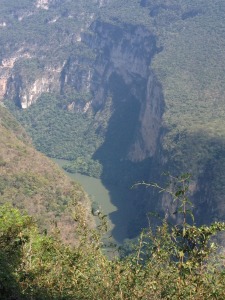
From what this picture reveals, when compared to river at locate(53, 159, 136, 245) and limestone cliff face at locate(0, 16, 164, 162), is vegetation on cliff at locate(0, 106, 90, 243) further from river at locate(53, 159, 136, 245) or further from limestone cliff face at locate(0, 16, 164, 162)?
limestone cliff face at locate(0, 16, 164, 162)

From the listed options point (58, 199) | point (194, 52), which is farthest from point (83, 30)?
point (58, 199)

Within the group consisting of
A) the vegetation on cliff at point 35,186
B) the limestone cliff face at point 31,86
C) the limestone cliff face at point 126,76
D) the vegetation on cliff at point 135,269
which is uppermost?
the vegetation on cliff at point 135,269

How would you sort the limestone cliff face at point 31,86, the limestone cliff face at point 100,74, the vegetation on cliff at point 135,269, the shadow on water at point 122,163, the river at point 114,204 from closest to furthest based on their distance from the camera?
the vegetation on cliff at point 135,269, the river at point 114,204, the shadow on water at point 122,163, the limestone cliff face at point 100,74, the limestone cliff face at point 31,86

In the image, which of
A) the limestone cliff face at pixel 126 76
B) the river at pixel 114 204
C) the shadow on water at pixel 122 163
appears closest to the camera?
the river at pixel 114 204

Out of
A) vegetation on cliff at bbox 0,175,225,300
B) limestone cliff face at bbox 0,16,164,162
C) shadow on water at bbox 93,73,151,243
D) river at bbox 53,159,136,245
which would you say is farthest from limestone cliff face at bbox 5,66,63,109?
vegetation on cliff at bbox 0,175,225,300

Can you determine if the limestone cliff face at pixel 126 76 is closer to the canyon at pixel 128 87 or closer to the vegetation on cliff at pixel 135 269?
the canyon at pixel 128 87

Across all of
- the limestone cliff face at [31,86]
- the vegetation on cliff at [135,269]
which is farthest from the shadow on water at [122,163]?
the vegetation on cliff at [135,269]

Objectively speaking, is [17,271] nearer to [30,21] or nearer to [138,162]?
[138,162]

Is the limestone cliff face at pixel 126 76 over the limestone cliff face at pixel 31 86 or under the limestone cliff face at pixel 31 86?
over
